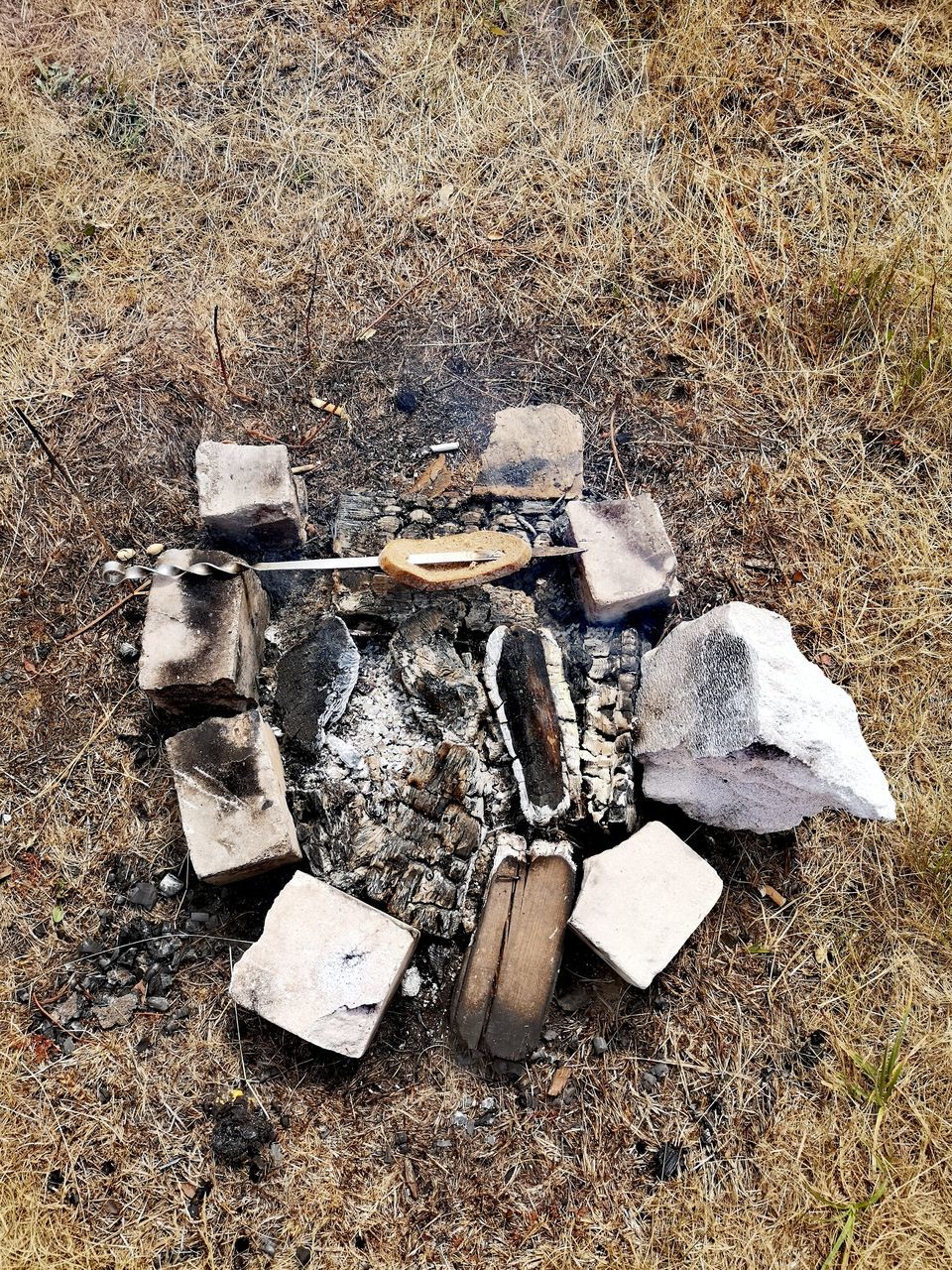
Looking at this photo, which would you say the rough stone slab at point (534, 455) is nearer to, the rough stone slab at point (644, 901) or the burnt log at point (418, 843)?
the burnt log at point (418, 843)

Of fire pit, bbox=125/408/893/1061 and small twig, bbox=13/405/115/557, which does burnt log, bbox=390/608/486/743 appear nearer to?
fire pit, bbox=125/408/893/1061

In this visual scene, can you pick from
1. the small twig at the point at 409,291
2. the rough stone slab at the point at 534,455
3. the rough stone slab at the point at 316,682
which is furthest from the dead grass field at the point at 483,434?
the rough stone slab at the point at 316,682

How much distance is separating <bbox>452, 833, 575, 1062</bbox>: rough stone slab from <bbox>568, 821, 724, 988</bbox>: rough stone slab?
117 mm

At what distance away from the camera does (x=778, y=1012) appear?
2.84m

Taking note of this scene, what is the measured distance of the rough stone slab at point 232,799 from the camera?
2.62m

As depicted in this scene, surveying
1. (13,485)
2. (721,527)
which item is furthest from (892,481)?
(13,485)

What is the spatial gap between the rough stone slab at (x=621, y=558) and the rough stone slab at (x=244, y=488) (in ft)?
3.47

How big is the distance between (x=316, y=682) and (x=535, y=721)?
770 millimetres

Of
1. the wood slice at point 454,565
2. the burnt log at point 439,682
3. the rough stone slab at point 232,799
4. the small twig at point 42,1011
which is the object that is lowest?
the small twig at point 42,1011

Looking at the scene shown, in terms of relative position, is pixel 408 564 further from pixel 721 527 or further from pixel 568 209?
pixel 568 209

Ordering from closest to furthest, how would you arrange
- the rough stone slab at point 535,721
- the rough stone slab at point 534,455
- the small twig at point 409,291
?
1. the rough stone slab at point 535,721
2. the rough stone slab at point 534,455
3. the small twig at point 409,291

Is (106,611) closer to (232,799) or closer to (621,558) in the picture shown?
(232,799)

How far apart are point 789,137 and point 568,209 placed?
1198 mm

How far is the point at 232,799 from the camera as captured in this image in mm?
2652
